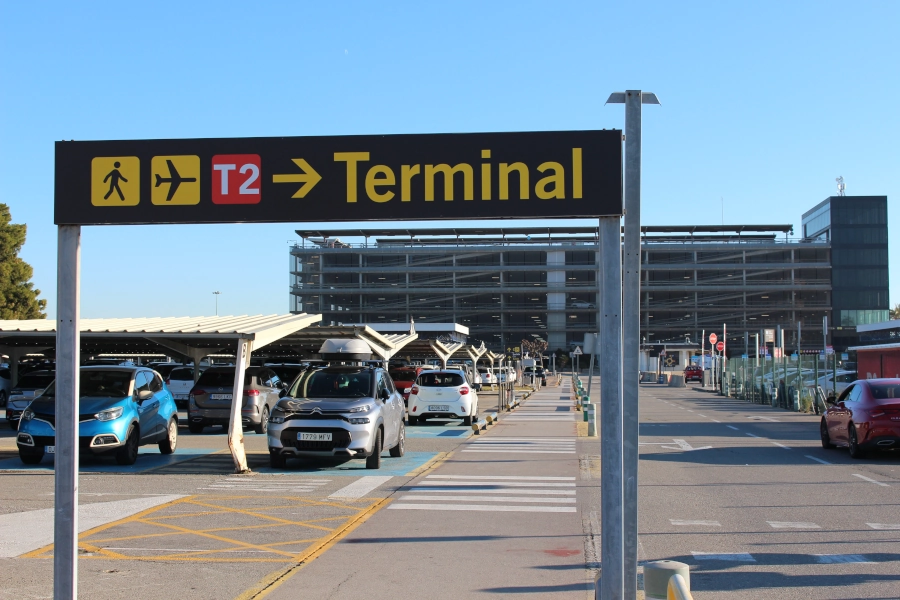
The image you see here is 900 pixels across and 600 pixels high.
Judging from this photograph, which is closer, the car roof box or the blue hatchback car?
the blue hatchback car

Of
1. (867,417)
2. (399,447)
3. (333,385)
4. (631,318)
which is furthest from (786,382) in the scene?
(631,318)

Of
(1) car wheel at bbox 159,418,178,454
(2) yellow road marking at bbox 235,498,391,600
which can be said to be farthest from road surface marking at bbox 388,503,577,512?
(1) car wheel at bbox 159,418,178,454

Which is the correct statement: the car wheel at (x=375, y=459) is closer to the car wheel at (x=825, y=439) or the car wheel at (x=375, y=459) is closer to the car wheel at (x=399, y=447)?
the car wheel at (x=399, y=447)

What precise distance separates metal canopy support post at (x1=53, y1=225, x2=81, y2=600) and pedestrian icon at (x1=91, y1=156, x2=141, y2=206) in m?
0.36

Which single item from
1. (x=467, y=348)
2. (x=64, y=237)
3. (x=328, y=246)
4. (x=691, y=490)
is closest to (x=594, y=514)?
(x=691, y=490)

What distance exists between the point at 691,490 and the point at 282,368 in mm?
18843

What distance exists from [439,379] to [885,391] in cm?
1236

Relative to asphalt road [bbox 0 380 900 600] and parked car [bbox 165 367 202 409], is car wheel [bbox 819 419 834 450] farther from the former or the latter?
parked car [bbox 165 367 202 409]

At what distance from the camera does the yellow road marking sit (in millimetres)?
7211

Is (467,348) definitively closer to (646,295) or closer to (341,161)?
(341,161)

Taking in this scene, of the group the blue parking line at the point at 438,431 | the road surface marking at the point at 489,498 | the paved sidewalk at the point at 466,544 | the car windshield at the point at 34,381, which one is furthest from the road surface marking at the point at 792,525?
the car windshield at the point at 34,381

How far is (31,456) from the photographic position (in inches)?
625

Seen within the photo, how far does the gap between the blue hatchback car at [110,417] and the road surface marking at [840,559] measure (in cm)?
1138

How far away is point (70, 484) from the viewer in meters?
5.60
